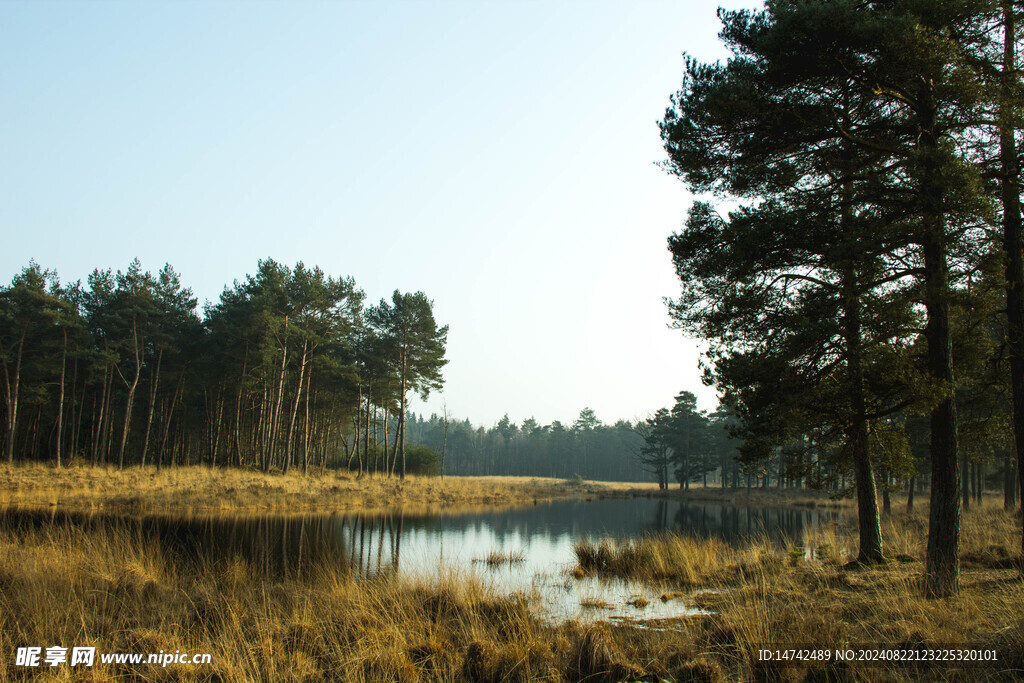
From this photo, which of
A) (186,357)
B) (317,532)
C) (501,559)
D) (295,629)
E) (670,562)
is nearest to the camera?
(295,629)

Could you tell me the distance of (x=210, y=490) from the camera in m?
27.2

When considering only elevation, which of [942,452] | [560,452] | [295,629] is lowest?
[560,452]

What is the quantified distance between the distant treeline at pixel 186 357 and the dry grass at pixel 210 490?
2.91 metres

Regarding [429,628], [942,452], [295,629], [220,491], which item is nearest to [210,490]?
[220,491]

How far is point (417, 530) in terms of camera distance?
2181 cm

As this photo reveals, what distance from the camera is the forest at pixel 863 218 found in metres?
7.12

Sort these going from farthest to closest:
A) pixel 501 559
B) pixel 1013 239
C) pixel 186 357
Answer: pixel 186 357, pixel 501 559, pixel 1013 239

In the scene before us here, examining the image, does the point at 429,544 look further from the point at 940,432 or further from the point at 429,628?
the point at 940,432

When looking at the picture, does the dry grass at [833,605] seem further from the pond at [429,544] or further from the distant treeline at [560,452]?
the distant treeline at [560,452]

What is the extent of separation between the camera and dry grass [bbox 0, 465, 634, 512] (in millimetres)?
24234

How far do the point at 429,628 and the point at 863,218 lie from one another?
752 cm

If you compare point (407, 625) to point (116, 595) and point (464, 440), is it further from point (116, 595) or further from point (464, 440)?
point (464, 440)

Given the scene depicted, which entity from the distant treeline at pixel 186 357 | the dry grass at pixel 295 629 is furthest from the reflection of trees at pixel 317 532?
the distant treeline at pixel 186 357

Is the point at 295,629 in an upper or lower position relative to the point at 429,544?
upper
